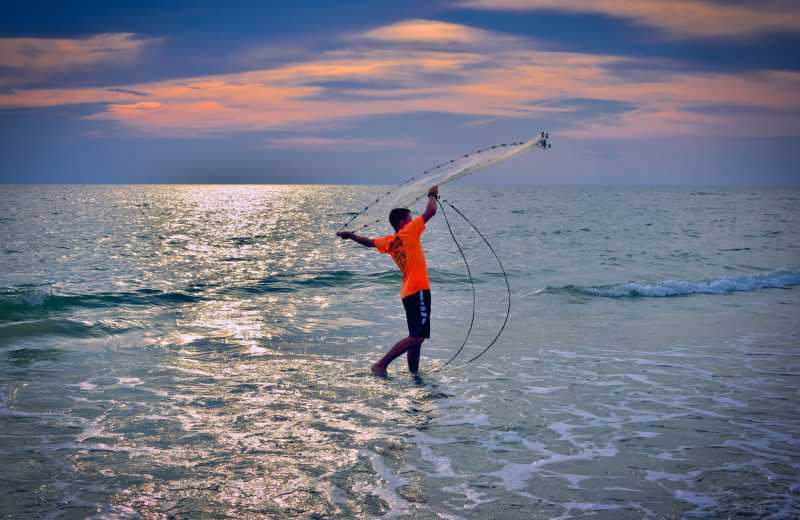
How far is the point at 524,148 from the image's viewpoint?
24.3 feet

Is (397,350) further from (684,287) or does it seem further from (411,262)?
Answer: (684,287)

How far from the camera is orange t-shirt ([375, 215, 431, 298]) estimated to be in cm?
736

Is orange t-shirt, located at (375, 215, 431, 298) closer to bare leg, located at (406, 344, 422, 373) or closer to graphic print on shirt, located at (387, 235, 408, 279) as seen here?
graphic print on shirt, located at (387, 235, 408, 279)

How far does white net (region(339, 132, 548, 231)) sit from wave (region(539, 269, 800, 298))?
954cm

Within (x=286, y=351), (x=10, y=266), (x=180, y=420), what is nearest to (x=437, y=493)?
(x=180, y=420)

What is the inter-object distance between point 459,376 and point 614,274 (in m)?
13.9

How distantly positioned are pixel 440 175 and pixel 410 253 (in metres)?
1.11

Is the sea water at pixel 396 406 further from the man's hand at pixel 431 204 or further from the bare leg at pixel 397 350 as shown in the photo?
the man's hand at pixel 431 204

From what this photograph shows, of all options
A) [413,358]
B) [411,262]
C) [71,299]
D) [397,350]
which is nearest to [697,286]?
[413,358]

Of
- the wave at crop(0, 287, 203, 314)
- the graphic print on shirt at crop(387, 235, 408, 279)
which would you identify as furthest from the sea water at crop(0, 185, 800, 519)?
the graphic print on shirt at crop(387, 235, 408, 279)

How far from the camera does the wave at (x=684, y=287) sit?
16203 mm

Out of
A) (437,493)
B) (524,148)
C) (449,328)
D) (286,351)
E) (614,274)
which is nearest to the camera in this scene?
(437,493)

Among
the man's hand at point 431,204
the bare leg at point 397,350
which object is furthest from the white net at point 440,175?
the bare leg at point 397,350

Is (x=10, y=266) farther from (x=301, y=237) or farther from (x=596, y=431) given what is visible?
(x=596, y=431)
